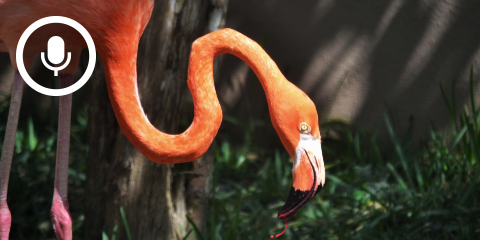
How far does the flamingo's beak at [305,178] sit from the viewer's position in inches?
58.0

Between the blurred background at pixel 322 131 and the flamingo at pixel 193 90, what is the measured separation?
432mm

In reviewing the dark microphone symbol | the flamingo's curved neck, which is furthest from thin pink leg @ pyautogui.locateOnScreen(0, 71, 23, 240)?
the flamingo's curved neck

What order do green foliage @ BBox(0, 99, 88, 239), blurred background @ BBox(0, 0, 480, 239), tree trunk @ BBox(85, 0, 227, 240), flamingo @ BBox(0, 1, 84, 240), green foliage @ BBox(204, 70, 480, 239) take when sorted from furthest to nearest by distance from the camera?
green foliage @ BBox(0, 99, 88, 239)
green foliage @ BBox(204, 70, 480, 239)
blurred background @ BBox(0, 0, 480, 239)
tree trunk @ BBox(85, 0, 227, 240)
flamingo @ BBox(0, 1, 84, 240)

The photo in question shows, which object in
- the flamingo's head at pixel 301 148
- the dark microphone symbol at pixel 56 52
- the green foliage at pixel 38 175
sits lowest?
the green foliage at pixel 38 175

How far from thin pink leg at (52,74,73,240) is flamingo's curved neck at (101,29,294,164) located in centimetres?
36

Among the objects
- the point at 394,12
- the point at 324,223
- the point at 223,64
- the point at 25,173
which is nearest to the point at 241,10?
the point at 223,64

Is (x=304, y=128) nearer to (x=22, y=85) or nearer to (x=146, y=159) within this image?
(x=146, y=159)

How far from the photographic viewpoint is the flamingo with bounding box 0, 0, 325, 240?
151cm

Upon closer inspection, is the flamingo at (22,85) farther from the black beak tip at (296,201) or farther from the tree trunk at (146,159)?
the black beak tip at (296,201)

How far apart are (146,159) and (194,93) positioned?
0.71m

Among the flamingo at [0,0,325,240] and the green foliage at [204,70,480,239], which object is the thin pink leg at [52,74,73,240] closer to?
the flamingo at [0,0,325,240]

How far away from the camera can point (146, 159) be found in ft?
7.10

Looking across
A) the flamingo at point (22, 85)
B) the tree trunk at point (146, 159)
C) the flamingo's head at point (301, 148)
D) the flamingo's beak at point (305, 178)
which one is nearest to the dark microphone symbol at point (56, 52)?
the flamingo at point (22, 85)

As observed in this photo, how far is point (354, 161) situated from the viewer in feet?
10.2
